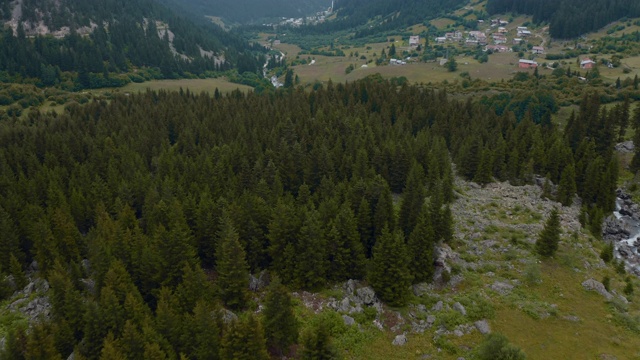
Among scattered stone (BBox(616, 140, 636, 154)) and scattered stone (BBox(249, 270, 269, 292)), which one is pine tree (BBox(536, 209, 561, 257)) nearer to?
scattered stone (BBox(249, 270, 269, 292))

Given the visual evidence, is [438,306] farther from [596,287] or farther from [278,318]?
[596,287]

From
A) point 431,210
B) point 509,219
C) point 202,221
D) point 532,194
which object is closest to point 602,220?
point 532,194

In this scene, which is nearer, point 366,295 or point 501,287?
point 366,295

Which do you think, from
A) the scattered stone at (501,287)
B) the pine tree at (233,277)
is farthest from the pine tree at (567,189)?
the pine tree at (233,277)

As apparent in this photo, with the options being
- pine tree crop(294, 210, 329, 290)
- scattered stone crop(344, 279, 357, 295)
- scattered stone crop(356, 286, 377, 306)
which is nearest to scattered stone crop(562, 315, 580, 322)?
scattered stone crop(356, 286, 377, 306)

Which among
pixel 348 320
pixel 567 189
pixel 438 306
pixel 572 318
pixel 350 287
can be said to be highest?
pixel 567 189

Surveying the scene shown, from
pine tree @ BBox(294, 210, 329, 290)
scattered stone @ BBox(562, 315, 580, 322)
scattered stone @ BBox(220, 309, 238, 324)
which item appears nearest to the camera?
scattered stone @ BBox(220, 309, 238, 324)

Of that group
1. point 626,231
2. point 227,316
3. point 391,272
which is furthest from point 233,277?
point 626,231

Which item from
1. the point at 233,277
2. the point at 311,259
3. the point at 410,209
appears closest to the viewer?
the point at 233,277
